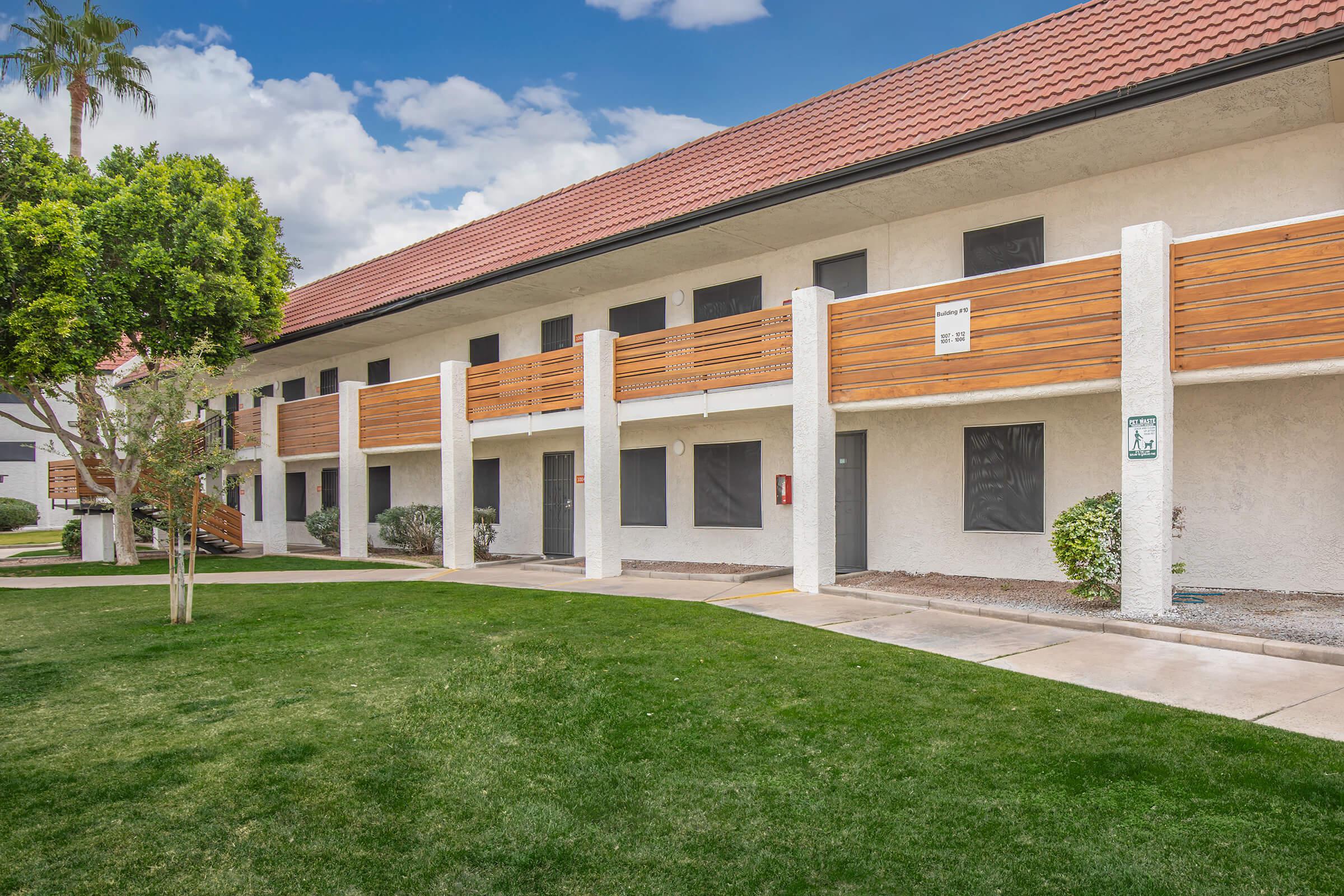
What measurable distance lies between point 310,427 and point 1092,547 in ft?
63.6

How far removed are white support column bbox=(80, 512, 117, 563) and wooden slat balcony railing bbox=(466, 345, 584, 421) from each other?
11.3 meters

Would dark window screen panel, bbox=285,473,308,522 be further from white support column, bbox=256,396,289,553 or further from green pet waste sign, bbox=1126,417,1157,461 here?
green pet waste sign, bbox=1126,417,1157,461

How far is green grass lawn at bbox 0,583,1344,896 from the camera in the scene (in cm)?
387

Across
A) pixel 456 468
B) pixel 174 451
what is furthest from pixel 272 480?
pixel 174 451

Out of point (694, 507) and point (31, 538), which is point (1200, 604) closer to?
point (694, 507)

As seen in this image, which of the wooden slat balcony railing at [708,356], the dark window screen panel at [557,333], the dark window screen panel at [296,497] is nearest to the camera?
the wooden slat balcony railing at [708,356]

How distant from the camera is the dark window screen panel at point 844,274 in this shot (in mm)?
14250

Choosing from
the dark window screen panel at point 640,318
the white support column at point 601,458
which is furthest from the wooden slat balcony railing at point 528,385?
the dark window screen panel at point 640,318

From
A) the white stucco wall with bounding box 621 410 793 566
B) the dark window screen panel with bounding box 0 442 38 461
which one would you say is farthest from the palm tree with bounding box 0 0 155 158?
the dark window screen panel with bounding box 0 442 38 461

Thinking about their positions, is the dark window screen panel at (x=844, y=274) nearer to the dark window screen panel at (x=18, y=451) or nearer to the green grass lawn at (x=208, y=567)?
the green grass lawn at (x=208, y=567)

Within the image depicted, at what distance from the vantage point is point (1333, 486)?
10.0 metres

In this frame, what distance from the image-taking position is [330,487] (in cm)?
2572

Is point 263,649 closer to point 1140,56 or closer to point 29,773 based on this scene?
point 29,773

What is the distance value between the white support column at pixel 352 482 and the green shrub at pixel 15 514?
32.8 metres
